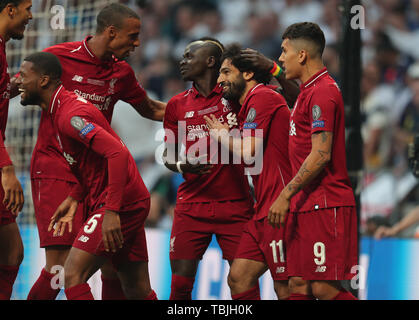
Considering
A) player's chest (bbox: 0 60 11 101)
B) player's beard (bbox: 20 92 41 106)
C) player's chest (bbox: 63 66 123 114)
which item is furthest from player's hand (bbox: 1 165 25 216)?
player's chest (bbox: 63 66 123 114)

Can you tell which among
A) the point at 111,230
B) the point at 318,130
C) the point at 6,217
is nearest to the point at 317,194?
the point at 318,130

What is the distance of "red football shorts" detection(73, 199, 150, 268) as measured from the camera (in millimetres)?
4891

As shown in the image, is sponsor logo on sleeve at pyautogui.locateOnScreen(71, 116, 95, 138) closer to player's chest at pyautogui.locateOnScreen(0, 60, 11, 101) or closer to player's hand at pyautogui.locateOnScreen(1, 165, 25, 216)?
player's hand at pyautogui.locateOnScreen(1, 165, 25, 216)

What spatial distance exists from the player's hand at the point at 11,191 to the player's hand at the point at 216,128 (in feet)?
4.56

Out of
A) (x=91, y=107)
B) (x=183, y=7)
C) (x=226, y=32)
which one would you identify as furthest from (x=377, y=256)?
(x=183, y=7)

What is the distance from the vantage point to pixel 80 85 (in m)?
5.75

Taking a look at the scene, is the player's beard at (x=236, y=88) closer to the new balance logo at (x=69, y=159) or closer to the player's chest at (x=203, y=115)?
the player's chest at (x=203, y=115)

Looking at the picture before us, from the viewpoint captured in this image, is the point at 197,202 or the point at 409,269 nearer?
the point at 197,202

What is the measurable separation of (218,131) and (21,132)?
3.40 m

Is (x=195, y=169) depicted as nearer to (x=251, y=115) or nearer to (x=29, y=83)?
(x=251, y=115)

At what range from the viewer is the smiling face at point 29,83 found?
520 cm

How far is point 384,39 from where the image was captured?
10.2 metres

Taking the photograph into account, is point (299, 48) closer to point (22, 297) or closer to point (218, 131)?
point (218, 131)

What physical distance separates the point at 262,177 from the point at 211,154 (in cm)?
54
